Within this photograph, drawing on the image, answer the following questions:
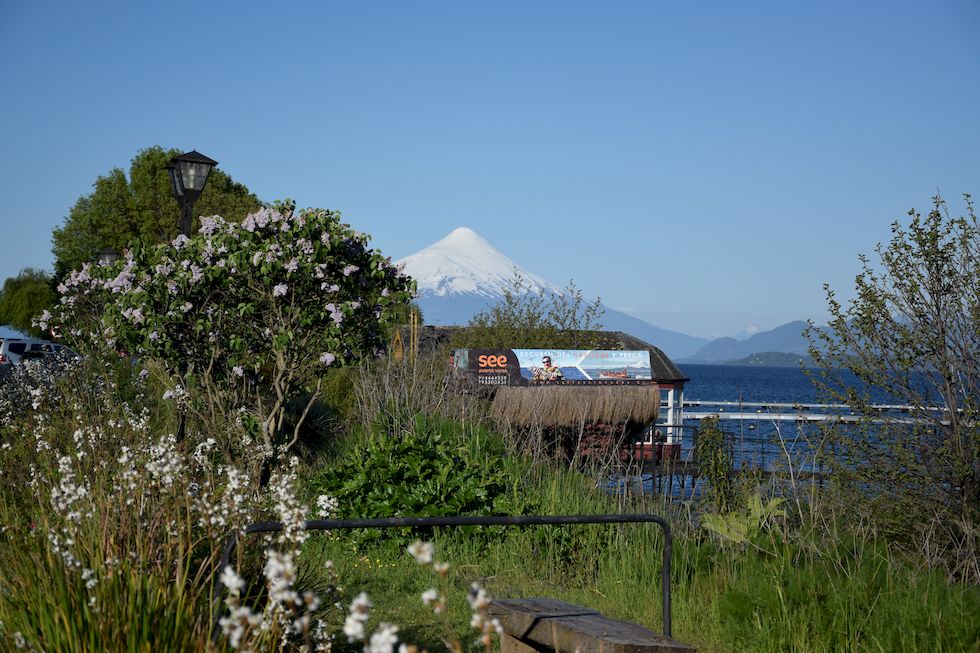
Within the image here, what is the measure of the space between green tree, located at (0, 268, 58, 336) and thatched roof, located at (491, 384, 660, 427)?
4449 centimetres

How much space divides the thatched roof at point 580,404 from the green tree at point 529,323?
11.9m

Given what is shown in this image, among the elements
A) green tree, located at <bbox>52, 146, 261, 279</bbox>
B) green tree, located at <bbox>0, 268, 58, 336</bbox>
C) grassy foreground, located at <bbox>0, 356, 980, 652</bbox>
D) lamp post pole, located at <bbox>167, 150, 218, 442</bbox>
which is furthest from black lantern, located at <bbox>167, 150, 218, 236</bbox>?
green tree, located at <bbox>0, 268, 58, 336</bbox>

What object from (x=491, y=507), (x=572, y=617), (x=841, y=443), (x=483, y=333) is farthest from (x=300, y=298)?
(x=483, y=333)

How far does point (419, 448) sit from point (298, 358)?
213 centimetres

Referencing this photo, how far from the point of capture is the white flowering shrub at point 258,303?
10086 mm

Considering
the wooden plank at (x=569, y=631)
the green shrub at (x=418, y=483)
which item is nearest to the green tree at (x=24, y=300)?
the green shrub at (x=418, y=483)

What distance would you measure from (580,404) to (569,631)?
1055cm

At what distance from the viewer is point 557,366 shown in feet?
74.5

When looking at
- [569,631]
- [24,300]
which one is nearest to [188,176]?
[569,631]

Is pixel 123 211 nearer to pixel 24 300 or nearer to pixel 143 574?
pixel 24 300

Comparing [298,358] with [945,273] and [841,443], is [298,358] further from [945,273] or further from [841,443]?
[945,273]

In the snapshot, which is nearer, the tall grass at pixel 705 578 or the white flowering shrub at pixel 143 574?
the white flowering shrub at pixel 143 574

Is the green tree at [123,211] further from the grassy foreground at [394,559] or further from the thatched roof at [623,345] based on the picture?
the grassy foreground at [394,559]

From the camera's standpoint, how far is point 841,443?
27.1ft
